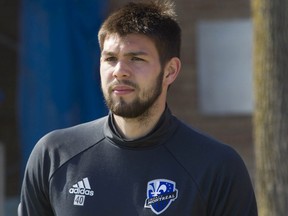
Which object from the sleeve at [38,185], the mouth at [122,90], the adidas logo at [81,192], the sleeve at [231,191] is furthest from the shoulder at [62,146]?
the sleeve at [231,191]

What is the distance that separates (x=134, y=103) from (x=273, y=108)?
7.01 feet

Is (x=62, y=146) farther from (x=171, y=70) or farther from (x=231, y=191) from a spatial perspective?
(x=231, y=191)

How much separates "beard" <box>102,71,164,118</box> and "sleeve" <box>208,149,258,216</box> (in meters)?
0.34

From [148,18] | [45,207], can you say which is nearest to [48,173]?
[45,207]

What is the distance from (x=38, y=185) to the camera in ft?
10.4

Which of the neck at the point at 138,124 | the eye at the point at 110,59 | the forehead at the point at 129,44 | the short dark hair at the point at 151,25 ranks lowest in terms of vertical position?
the neck at the point at 138,124

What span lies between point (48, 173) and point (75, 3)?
14.2 ft

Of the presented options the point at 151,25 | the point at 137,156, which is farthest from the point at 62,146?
the point at 151,25

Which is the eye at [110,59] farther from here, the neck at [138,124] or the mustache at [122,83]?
the neck at [138,124]

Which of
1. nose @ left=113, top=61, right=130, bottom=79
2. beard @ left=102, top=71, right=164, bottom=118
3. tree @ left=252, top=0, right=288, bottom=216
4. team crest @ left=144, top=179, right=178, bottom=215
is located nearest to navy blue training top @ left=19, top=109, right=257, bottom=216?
team crest @ left=144, top=179, right=178, bottom=215

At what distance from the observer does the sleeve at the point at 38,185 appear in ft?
10.3

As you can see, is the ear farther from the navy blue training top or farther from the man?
the navy blue training top

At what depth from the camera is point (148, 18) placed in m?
3.15

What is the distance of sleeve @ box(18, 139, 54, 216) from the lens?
3.15 metres
